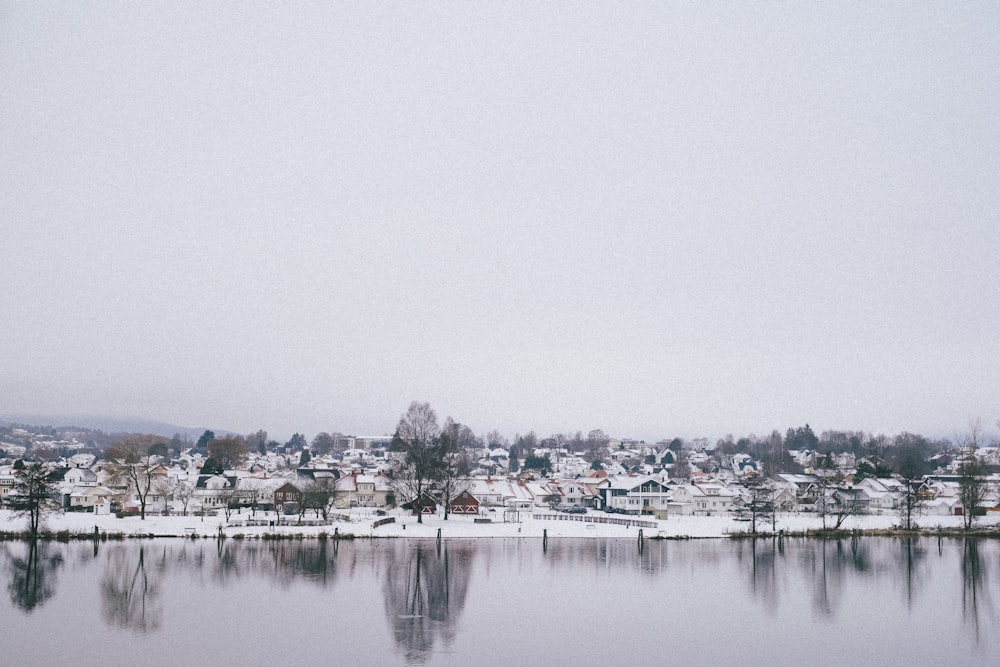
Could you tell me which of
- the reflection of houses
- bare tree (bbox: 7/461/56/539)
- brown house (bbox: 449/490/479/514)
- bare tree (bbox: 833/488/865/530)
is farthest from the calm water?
the reflection of houses

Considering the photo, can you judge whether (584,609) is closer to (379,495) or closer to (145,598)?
(145,598)

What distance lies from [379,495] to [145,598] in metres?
41.3

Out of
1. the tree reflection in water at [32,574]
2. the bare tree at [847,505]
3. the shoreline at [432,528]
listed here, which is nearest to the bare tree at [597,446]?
the bare tree at [847,505]

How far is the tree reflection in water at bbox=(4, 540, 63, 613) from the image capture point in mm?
27828

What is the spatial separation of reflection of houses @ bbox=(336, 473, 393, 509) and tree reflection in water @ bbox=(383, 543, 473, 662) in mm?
24162

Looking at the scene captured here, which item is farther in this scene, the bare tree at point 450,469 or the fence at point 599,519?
the fence at point 599,519

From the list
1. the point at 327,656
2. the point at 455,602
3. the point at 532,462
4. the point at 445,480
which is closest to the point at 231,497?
the point at 445,480

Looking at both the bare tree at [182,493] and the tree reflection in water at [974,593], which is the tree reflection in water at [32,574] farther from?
the tree reflection in water at [974,593]

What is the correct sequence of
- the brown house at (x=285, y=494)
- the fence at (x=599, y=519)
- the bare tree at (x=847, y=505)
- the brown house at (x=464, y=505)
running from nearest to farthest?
the fence at (x=599, y=519), the bare tree at (x=847, y=505), the brown house at (x=464, y=505), the brown house at (x=285, y=494)

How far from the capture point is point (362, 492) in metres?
68.8

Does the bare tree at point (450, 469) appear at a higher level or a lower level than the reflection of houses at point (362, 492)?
higher

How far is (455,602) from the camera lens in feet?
93.0

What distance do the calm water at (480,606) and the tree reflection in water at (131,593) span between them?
0.36ft

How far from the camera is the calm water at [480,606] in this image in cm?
2245
